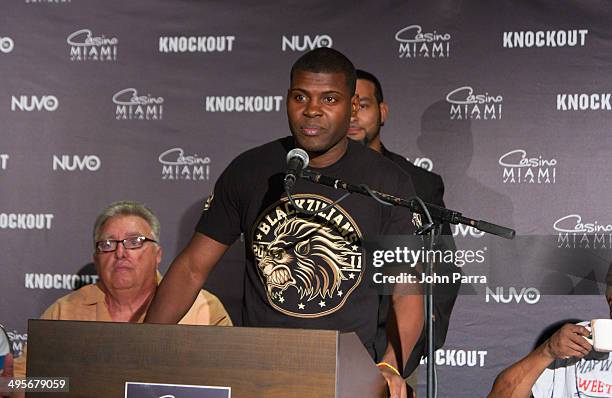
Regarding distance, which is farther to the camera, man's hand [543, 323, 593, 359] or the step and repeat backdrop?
the step and repeat backdrop

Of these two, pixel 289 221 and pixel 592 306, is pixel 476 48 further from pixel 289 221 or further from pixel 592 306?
pixel 289 221

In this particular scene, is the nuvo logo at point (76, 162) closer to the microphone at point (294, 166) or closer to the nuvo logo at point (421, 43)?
the nuvo logo at point (421, 43)

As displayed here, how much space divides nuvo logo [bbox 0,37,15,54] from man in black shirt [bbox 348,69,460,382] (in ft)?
6.55

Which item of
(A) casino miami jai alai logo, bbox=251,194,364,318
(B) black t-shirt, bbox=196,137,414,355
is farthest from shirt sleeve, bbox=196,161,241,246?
(A) casino miami jai alai logo, bbox=251,194,364,318

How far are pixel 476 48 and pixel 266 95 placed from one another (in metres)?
1.10

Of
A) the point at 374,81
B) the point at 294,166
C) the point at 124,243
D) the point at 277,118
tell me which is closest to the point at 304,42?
the point at 277,118

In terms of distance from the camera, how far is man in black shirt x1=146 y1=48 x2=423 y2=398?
2.75 m

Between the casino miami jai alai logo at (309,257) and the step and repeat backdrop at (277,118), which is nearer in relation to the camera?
the casino miami jai alai logo at (309,257)

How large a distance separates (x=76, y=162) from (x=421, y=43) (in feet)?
6.36

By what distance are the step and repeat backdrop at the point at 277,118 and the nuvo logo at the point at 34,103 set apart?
11 mm

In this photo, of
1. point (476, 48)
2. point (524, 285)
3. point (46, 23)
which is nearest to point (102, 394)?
point (524, 285)

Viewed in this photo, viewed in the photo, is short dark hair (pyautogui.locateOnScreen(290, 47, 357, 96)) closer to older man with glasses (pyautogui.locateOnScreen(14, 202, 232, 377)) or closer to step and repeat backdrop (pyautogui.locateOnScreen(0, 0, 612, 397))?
older man with glasses (pyautogui.locateOnScreen(14, 202, 232, 377))

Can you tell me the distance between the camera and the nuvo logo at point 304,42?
457 cm

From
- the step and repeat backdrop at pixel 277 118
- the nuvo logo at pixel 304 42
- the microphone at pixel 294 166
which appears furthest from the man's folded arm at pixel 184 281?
the nuvo logo at pixel 304 42
